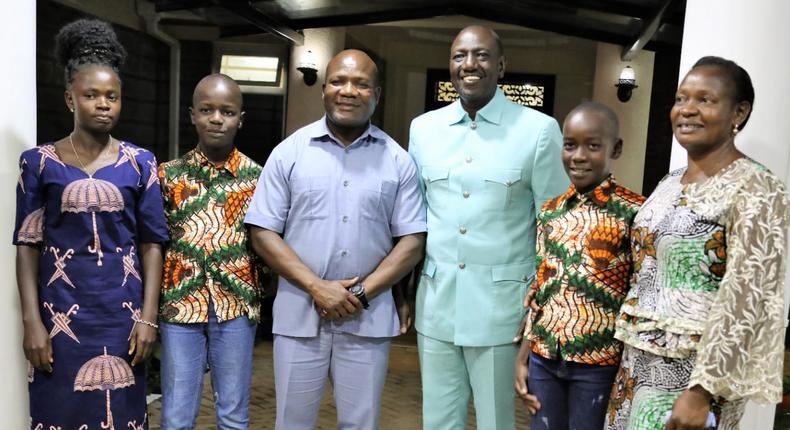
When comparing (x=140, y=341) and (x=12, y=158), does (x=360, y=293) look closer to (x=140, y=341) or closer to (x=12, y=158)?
(x=140, y=341)

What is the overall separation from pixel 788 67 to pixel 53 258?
2.37 metres

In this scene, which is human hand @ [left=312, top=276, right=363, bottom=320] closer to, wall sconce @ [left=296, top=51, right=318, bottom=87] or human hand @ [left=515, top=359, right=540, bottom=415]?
human hand @ [left=515, top=359, right=540, bottom=415]

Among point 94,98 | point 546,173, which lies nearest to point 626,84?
point 546,173

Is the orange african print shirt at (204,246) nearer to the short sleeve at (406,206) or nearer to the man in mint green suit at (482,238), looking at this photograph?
the short sleeve at (406,206)

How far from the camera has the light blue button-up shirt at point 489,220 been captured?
7.13 feet

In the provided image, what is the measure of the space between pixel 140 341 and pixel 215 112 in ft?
2.73

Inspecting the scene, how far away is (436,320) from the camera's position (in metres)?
2.22

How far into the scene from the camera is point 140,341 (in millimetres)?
2061

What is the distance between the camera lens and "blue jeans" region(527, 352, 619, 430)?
71.8 inches

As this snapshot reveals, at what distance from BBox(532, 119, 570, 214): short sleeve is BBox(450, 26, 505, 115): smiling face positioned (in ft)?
0.83

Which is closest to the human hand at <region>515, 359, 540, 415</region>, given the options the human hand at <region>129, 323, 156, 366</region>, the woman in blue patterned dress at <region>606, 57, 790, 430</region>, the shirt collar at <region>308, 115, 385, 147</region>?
the woman in blue patterned dress at <region>606, 57, 790, 430</region>

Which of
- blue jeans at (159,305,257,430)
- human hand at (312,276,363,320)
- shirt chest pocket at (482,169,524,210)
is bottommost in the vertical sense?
blue jeans at (159,305,257,430)

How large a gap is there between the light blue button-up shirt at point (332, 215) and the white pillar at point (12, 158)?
770mm

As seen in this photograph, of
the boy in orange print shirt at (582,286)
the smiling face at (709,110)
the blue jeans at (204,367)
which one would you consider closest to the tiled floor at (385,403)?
the blue jeans at (204,367)
